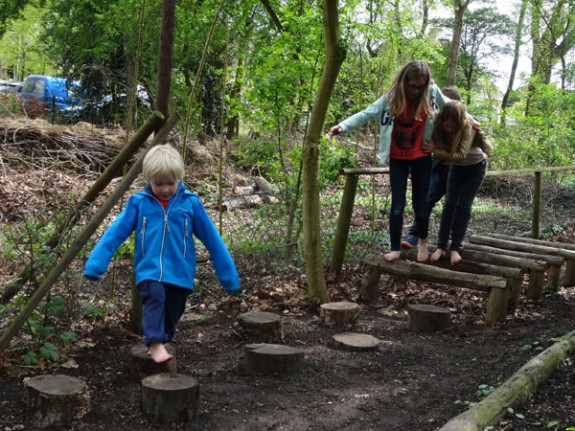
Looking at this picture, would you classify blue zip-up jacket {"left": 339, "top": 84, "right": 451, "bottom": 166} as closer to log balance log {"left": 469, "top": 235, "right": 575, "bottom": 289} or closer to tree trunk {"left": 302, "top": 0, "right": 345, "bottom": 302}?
tree trunk {"left": 302, "top": 0, "right": 345, "bottom": 302}

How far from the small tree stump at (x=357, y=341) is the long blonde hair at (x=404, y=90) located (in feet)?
5.86

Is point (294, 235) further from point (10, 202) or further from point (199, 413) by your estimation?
point (10, 202)

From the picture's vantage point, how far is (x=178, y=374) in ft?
10.7

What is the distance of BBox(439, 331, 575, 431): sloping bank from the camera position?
9.06ft

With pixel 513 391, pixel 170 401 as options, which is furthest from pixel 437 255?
pixel 170 401

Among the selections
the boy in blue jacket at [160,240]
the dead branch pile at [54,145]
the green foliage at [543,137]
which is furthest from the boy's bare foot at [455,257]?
the green foliage at [543,137]

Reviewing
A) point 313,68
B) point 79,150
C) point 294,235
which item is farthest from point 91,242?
point 79,150

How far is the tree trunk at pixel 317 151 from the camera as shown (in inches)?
191

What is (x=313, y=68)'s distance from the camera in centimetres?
651

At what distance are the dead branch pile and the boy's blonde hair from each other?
7.36 m

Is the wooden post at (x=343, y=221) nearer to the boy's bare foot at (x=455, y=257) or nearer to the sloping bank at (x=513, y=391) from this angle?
the boy's bare foot at (x=455, y=257)

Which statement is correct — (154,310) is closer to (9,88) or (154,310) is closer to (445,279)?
(445,279)

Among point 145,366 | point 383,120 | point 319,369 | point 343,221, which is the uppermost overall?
point 383,120

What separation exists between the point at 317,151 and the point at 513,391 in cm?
261
